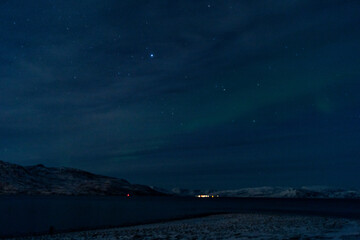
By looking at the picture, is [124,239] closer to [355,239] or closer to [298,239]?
[298,239]

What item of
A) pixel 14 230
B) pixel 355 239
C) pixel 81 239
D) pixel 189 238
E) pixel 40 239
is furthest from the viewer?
pixel 14 230

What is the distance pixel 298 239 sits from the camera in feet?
82.8

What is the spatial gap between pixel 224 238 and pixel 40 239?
19.6m

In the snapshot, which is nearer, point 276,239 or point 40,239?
point 276,239

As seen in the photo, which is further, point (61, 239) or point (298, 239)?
point (61, 239)

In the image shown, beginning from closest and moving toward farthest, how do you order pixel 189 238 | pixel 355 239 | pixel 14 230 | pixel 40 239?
1. pixel 355 239
2. pixel 189 238
3. pixel 40 239
4. pixel 14 230

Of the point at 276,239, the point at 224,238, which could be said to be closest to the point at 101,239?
the point at 224,238

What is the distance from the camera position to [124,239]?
2838 centimetres

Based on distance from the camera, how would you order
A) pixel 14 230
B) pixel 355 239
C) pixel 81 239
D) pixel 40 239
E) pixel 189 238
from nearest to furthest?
pixel 355 239 < pixel 189 238 < pixel 81 239 < pixel 40 239 < pixel 14 230

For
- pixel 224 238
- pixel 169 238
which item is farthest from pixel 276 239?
pixel 169 238

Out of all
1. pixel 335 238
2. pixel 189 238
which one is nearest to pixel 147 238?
pixel 189 238

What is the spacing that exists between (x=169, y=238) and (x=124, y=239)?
12.7ft

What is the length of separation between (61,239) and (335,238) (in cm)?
2464

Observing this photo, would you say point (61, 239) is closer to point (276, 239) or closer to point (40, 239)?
point (40, 239)
